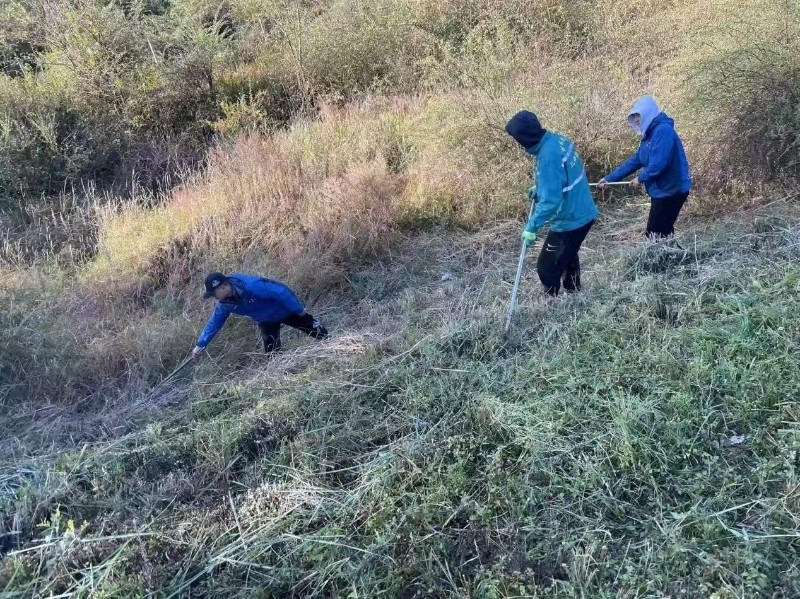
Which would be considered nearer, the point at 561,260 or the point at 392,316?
the point at 561,260

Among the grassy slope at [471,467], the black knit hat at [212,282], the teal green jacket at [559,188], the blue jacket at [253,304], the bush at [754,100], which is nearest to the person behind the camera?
the grassy slope at [471,467]

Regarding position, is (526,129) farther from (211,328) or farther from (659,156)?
(211,328)

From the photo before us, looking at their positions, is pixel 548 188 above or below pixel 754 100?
below

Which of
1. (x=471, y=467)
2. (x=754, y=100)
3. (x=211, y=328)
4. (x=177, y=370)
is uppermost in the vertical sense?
(x=754, y=100)

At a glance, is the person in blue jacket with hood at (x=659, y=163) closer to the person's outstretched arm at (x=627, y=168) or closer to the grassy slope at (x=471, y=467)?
the person's outstretched arm at (x=627, y=168)

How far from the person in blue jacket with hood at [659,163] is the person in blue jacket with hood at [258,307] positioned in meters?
2.70

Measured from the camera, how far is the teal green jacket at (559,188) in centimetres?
429

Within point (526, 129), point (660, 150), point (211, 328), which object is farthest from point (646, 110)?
point (211, 328)

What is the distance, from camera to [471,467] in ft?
9.86

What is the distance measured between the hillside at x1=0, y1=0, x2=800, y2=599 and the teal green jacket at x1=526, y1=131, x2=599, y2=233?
22.5 inches

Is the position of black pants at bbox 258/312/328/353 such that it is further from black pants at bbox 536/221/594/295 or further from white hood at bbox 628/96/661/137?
white hood at bbox 628/96/661/137

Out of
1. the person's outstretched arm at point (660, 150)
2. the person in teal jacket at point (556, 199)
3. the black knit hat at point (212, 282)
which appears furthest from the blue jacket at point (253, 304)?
the person's outstretched arm at point (660, 150)

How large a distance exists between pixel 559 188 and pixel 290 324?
7.83 feet

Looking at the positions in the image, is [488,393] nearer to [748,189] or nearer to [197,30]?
[748,189]
